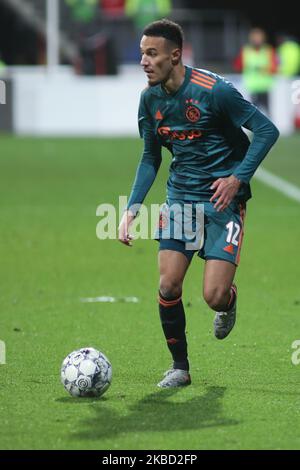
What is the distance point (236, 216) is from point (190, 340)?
1.76m

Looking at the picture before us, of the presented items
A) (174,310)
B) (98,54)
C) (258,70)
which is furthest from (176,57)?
(98,54)

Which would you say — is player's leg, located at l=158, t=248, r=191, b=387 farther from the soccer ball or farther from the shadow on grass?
the soccer ball

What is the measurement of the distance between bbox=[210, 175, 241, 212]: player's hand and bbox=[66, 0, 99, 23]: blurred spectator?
28.6 meters

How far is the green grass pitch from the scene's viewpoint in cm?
636

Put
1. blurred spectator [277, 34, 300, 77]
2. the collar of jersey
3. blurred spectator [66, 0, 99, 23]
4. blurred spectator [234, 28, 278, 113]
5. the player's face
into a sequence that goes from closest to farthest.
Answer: the player's face, the collar of jersey, blurred spectator [234, 28, 278, 113], blurred spectator [277, 34, 300, 77], blurred spectator [66, 0, 99, 23]

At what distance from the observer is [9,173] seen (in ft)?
69.5

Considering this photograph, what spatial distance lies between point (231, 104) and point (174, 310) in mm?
1278

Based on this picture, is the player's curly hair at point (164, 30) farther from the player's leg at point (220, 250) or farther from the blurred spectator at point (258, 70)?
the blurred spectator at point (258, 70)

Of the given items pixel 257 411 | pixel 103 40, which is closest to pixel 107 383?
pixel 257 411

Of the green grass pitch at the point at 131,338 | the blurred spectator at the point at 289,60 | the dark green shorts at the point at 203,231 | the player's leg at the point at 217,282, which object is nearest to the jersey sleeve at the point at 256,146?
the dark green shorts at the point at 203,231

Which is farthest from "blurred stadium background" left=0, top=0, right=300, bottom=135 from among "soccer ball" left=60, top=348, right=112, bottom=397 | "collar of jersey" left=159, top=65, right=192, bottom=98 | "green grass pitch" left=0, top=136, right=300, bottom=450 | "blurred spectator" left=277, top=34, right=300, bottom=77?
"soccer ball" left=60, top=348, right=112, bottom=397

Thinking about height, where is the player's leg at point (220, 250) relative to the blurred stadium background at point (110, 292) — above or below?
above

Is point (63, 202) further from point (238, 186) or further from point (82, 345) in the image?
point (238, 186)

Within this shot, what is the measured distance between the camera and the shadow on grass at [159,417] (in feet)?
20.8
